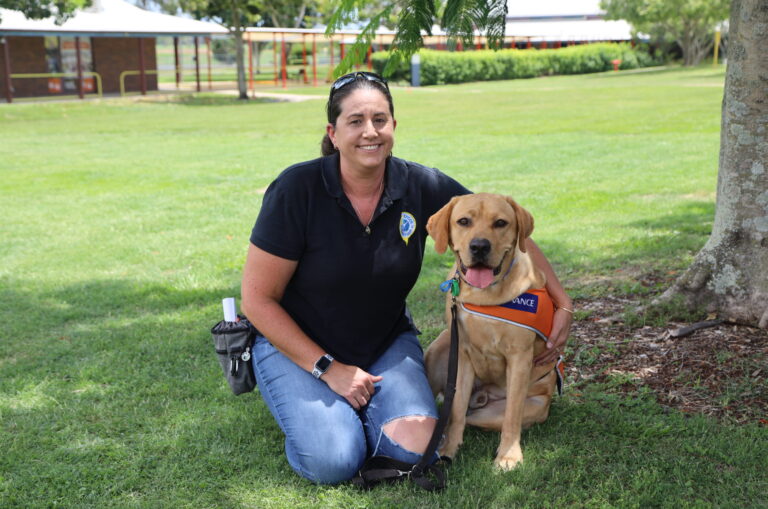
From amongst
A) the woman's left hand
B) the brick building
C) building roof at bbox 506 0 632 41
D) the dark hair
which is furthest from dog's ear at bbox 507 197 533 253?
building roof at bbox 506 0 632 41

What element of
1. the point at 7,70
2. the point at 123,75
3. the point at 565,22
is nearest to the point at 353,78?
the point at 7,70

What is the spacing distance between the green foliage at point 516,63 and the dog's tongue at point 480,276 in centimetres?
3411

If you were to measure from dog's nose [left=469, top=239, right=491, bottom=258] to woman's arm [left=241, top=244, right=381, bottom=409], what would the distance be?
810 millimetres

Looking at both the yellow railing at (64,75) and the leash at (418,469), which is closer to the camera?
the leash at (418,469)

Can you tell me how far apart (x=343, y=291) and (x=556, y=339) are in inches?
41.7

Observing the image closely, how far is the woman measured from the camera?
142 inches

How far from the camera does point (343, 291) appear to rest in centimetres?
370

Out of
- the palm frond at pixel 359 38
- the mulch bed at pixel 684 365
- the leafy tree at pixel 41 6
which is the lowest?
the mulch bed at pixel 684 365

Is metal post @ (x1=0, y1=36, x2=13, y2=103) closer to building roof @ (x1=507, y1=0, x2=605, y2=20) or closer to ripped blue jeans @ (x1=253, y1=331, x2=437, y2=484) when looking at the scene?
ripped blue jeans @ (x1=253, y1=331, x2=437, y2=484)

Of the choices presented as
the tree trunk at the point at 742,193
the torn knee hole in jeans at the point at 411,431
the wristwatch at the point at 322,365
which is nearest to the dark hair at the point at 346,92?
the wristwatch at the point at 322,365

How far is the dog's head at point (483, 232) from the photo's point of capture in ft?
11.2

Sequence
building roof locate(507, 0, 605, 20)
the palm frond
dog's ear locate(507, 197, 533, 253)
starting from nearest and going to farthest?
dog's ear locate(507, 197, 533, 253) → the palm frond → building roof locate(507, 0, 605, 20)

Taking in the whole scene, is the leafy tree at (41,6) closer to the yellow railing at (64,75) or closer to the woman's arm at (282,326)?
the yellow railing at (64,75)

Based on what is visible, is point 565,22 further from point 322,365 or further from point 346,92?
point 322,365
